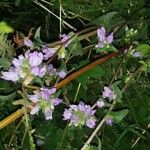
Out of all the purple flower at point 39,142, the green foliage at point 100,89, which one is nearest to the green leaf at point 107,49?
the green foliage at point 100,89

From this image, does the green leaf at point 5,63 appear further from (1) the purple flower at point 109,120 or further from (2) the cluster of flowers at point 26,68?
(1) the purple flower at point 109,120

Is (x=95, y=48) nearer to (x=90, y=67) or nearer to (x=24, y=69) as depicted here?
(x=90, y=67)

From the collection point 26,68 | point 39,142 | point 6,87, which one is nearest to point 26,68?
point 26,68

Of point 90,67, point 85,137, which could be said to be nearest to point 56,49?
point 90,67

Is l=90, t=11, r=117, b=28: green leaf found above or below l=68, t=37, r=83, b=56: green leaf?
above

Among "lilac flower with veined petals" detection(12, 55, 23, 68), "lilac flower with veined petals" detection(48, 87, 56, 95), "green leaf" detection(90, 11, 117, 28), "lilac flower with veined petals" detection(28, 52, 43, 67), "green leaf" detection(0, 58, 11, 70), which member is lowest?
"lilac flower with veined petals" detection(48, 87, 56, 95)

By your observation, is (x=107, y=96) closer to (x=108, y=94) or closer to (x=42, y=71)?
(x=108, y=94)

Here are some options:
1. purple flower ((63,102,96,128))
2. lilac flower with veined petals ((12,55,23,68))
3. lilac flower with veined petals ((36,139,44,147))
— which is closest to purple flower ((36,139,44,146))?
lilac flower with veined petals ((36,139,44,147))

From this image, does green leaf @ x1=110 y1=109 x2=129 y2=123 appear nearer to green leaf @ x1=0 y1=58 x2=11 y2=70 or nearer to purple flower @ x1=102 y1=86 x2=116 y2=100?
purple flower @ x1=102 y1=86 x2=116 y2=100

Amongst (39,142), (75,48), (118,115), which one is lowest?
(39,142)
